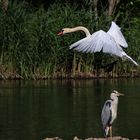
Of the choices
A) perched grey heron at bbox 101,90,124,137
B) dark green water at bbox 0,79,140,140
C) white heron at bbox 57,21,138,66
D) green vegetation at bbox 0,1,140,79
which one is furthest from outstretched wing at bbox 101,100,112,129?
green vegetation at bbox 0,1,140,79

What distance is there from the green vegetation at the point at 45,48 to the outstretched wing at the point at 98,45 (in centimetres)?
1380

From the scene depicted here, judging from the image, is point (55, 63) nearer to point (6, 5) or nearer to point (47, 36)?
point (47, 36)

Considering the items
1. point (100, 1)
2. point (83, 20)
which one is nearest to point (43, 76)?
point (83, 20)

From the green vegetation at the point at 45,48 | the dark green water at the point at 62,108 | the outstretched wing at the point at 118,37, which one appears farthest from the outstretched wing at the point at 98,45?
the green vegetation at the point at 45,48

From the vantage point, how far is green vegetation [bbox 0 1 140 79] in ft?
96.1

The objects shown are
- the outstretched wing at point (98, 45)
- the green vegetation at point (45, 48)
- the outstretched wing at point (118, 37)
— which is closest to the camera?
the outstretched wing at point (98, 45)

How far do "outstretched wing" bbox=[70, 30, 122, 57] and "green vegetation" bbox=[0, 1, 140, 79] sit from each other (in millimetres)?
13804

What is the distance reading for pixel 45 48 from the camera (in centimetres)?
3008

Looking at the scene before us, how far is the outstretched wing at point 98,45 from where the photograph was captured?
14477mm

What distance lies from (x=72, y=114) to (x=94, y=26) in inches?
500

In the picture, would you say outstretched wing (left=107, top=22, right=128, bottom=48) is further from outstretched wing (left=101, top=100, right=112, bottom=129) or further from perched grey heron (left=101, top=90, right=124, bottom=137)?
outstretched wing (left=101, top=100, right=112, bottom=129)

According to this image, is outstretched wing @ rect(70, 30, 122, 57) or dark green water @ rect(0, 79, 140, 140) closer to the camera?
outstretched wing @ rect(70, 30, 122, 57)

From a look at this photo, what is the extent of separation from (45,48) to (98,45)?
50.9 feet

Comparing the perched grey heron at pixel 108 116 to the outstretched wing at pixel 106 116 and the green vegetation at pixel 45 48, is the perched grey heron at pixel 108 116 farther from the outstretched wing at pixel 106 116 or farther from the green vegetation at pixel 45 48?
the green vegetation at pixel 45 48
